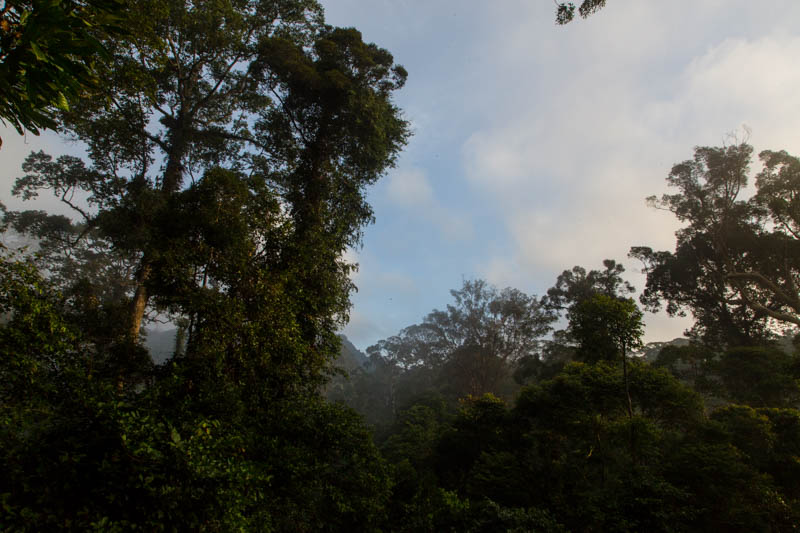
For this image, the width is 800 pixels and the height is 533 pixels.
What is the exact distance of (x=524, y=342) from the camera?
26.7m

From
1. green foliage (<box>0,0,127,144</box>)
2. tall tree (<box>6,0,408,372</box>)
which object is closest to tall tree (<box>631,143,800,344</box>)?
tall tree (<box>6,0,408,372</box>)

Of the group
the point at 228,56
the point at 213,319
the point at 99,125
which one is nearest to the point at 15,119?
the point at 213,319

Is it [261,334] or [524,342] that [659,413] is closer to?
[261,334]

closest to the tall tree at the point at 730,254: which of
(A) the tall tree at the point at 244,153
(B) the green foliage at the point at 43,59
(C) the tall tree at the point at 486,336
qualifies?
(C) the tall tree at the point at 486,336

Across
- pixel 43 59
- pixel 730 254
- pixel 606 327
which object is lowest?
pixel 43 59

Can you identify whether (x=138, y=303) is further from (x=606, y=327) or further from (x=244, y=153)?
(x=606, y=327)

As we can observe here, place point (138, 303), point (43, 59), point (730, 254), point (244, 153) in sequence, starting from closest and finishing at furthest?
point (43, 59) < point (138, 303) < point (244, 153) < point (730, 254)

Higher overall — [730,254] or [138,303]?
[730,254]

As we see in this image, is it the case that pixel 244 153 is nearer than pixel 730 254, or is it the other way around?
pixel 244 153

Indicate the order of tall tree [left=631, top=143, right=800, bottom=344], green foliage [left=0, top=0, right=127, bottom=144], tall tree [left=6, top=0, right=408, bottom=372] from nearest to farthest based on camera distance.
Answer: green foliage [left=0, top=0, right=127, bottom=144] → tall tree [left=6, top=0, right=408, bottom=372] → tall tree [left=631, top=143, right=800, bottom=344]

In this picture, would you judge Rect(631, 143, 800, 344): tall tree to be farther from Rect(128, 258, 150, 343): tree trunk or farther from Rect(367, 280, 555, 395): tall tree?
Rect(128, 258, 150, 343): tree trunk

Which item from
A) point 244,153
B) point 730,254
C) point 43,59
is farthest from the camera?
point 730,254

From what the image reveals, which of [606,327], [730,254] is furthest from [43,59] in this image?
[730,254]

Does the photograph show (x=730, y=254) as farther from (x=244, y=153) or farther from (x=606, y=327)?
(x=244, y=153)
